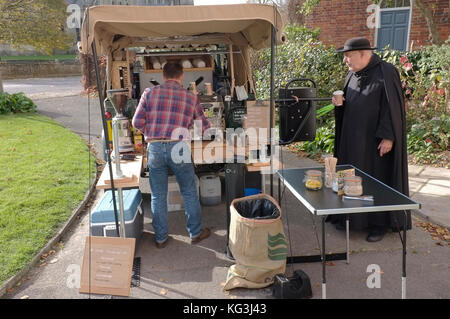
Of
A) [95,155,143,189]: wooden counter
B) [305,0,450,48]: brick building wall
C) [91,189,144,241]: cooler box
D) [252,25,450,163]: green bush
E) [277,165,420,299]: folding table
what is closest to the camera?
[277,165,420,299]: folding table

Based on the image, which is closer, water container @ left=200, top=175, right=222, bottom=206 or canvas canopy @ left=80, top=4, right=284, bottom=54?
canvas canopy @ left=80, top=4, right=284, bottom=54

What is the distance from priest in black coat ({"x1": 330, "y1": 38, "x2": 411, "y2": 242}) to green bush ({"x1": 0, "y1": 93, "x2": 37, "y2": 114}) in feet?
37.8

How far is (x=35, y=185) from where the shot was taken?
5887mm

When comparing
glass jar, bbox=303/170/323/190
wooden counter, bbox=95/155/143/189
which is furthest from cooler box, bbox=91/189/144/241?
glass jar, bbox=303/170/323/190

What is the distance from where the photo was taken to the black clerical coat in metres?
3.81

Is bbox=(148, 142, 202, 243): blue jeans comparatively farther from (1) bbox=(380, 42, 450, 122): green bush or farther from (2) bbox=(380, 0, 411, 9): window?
(2) bbox=(380, 0, 411, 9): window

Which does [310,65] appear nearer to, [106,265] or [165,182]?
[165,182]

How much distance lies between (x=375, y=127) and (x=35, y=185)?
193 inches

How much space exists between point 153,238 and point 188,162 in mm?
1112

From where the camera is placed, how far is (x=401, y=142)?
12.7 ft

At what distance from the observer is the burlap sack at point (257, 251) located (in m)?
3.29

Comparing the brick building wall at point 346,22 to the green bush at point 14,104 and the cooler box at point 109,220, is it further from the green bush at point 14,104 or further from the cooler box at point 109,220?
the cooler box at point 109,220

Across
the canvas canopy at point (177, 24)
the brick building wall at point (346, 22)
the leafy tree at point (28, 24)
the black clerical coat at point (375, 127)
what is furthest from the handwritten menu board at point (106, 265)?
the leafy tree at point (28, 24)

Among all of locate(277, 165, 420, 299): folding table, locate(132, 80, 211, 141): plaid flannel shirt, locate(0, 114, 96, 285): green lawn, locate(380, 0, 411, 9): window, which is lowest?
locate(0, 114, 96, 285): green lawn
